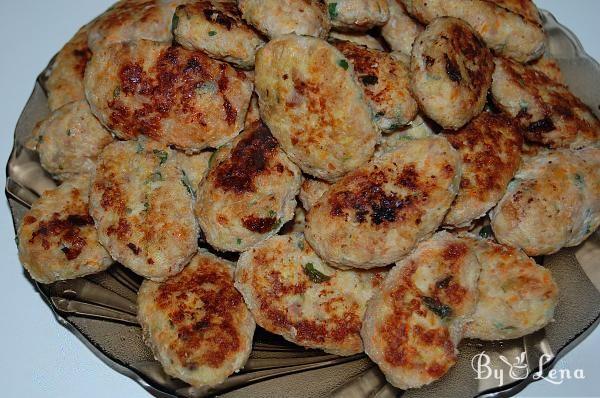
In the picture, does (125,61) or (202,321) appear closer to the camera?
(202,321)

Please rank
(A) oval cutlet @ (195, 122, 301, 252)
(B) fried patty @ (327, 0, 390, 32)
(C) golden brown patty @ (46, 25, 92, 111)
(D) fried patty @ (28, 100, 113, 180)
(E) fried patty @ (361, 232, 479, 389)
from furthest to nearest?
(C) golden brown patty @ (46, 25, 92, 111) < (D) fried patty @ (28, 100, 113, 180) < (B) fried patty @ (327, 0, 390, 32) < (A) oval cutlet @ (195, 122, 301, 252) < (E) fried patty @ (361, 232, 479, 389)

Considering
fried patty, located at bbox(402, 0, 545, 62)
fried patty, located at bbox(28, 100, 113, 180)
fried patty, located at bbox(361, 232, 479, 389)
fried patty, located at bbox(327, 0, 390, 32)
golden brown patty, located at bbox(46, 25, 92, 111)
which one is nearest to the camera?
fried patty, located at bbox(361, 232, 479, 389)

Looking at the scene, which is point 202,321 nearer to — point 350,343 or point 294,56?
point 350,343

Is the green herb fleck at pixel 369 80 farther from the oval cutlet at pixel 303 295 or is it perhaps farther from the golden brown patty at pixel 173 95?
the oval cutlet at pixel 303 295

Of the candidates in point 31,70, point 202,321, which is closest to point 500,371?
point 202,321

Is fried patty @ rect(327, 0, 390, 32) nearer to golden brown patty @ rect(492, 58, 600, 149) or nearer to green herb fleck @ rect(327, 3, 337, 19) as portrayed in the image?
green herb fleck @ rect(327, 3, 337, 19)

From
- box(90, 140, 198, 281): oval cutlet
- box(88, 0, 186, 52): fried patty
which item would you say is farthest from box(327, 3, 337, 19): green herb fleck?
box(90, 140, 198, 281): oval cutlet

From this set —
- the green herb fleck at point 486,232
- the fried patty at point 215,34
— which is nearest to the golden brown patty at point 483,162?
the green herb fleck at point 486,232

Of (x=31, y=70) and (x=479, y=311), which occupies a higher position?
(x=479, y=311)
